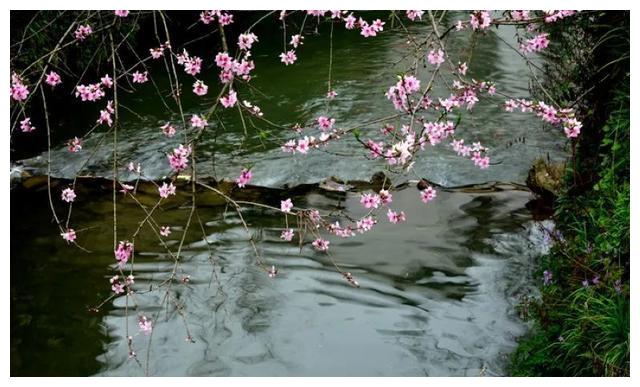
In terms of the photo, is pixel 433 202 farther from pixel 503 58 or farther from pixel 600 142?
pixel 503 58

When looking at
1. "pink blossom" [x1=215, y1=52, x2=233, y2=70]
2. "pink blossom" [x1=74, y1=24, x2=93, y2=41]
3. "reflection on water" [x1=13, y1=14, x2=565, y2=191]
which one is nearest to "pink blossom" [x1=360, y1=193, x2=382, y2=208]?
"pink blossom" [x1=215, y1=52, x2=233, y2=70]

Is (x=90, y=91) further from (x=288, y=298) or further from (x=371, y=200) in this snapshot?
(x=288, y=298)

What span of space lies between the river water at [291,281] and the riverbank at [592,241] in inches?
16.9

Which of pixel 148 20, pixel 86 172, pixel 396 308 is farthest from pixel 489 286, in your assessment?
pixel 148 20

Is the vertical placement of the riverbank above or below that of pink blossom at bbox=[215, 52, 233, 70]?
below

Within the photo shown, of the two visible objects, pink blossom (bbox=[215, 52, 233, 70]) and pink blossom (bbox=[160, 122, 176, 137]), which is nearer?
pink blossom (bbox=[215, 52, 233, 70])

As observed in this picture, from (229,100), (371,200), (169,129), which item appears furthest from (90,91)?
(371,200)

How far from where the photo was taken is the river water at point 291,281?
12.3 ft

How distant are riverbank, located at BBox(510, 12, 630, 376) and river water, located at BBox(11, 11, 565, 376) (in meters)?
0.43

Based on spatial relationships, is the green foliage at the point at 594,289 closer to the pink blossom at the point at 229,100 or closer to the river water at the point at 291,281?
the river water at the point at 291,281

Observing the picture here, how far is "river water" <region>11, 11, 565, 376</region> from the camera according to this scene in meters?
3.76

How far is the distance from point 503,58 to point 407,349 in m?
6.62

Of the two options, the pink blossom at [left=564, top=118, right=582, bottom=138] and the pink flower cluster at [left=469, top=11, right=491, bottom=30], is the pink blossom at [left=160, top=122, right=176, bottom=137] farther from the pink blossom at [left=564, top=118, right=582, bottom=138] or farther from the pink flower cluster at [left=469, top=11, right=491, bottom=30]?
the pink blossom at [left=564, top=118, right=582, bottom=138]

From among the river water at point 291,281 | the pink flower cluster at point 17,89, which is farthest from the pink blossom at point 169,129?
the pink flower cluster at point 17,89
